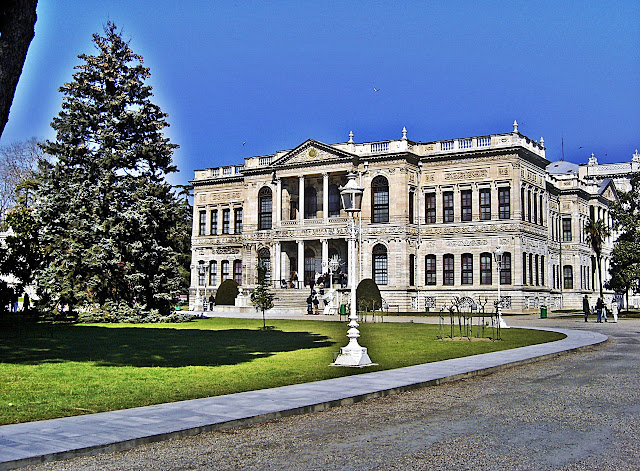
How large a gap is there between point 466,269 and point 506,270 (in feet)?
Answer: 11.3

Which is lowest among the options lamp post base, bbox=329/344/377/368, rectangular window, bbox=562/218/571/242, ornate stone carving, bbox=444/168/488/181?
lamp post base, bbox=329/344/377/368

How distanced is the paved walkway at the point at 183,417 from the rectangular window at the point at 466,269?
4789 centimetres

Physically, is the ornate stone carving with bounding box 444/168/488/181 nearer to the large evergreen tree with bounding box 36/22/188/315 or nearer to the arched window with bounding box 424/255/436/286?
the arched window with bounding box 424/255/436/286

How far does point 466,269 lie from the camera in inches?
2486

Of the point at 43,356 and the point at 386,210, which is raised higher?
the point at 386,210

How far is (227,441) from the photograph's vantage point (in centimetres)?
888

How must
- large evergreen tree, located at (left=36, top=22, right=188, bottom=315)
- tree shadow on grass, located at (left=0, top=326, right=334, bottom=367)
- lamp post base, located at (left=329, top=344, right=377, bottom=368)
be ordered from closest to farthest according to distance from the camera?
lamp post base, located at (left=329, top=344, right=377, bottom=368) < tree shadow on grass, located at (left=0, top=326, right=334, bottom=367) < large evergreen tree, located at (left=36, top=22, right=188, bottom=315)

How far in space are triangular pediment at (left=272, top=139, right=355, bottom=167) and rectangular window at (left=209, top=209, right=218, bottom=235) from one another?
1229cm

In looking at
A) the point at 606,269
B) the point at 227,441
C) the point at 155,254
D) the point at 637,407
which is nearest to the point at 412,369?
the point at 637,407

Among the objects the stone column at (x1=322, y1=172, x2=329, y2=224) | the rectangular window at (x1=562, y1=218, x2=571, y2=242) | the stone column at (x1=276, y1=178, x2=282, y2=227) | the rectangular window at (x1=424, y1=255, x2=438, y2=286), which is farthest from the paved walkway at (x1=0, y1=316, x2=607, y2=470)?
the rectangular window at (x1=562, y1=218, x2=571, y2=242)

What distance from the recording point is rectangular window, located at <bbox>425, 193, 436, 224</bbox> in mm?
64875

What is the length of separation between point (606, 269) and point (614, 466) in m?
82.9

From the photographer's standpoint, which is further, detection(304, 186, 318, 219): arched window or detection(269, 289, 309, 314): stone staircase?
detection(304, 186, 318, 219): arched window

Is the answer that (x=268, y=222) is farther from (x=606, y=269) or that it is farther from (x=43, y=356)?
(x=43, y=356)
